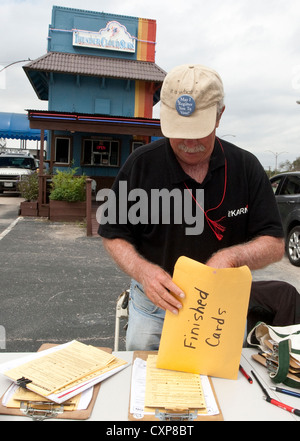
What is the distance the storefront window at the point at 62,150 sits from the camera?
16156 millimetres

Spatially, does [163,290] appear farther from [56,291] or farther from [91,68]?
[91,68]

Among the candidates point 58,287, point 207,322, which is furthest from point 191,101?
point 58,287

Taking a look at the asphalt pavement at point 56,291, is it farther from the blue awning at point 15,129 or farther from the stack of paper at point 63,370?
the blue awning at point 15,129

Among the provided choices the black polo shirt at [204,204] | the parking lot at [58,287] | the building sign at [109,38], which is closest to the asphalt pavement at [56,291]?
the parking lot at [58,287]

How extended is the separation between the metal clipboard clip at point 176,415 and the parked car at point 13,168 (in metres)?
17.3

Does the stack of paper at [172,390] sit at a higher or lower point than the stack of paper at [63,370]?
lower

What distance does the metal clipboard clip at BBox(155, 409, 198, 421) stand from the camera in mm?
1334

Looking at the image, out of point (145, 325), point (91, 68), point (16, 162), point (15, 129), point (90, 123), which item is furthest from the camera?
point (15, 129)

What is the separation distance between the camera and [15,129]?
24234 mm

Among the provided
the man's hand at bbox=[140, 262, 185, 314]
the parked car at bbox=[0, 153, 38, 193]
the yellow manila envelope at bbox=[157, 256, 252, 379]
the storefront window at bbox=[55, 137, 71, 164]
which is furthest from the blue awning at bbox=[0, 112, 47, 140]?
the yellow manila envelope at bbox=[157, 256, 252, 379]

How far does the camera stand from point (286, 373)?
5.00 ft

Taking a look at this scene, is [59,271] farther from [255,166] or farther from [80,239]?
[255,166]

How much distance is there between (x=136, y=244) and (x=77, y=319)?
2845 mm

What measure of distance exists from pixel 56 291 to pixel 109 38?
46.8ft
